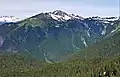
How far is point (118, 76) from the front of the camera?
19112 centimetres

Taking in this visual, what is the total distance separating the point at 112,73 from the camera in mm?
198625

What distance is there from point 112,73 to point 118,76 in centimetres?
791

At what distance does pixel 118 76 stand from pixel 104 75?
9911 mm

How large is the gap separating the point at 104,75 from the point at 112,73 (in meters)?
5.24

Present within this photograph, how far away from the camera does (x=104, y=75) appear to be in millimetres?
197750
